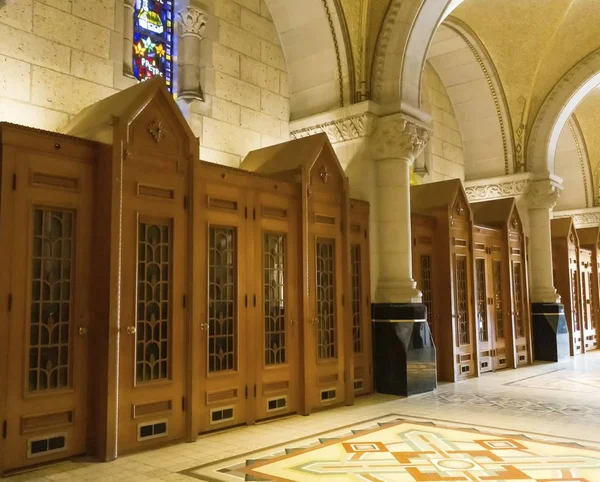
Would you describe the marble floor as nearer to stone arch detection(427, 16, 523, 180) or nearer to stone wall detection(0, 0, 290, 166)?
stone wall detection(0, 0, 290, 166)

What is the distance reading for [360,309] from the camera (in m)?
7.25

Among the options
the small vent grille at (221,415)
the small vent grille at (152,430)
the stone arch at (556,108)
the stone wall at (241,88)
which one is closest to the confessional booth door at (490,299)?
the stone arch at (556,108)

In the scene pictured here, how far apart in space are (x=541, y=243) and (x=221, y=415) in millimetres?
8324

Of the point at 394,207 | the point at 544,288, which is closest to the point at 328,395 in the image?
the point at 394,207

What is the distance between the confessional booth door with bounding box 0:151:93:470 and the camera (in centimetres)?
414

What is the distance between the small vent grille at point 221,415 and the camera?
530 cm

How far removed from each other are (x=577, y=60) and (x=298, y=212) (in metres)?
7.55

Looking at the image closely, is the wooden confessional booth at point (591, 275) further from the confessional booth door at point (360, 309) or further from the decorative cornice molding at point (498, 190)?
the confessional booth door at point (360, 309)

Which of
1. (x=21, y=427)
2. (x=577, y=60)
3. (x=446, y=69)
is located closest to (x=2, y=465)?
(x=21, y=427)

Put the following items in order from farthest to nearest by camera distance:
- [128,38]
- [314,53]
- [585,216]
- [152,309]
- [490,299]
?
[585,216], [490,299], [314,53], [128,38], [152,309]

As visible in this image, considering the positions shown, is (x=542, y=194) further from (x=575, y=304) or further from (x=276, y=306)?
(x=276, y=306)

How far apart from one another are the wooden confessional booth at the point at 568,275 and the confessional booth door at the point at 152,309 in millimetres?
9971

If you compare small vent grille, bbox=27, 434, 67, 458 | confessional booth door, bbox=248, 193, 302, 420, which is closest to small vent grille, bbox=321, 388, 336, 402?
confessional booth door, bbox=248, 193, 302, 420

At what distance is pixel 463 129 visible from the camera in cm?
1182
